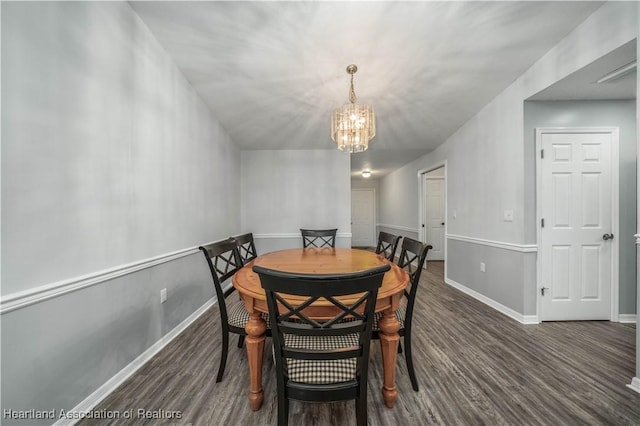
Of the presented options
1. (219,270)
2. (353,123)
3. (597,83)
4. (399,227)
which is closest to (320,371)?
(219,270)

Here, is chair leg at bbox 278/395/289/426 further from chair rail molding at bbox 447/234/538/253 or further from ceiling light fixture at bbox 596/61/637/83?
ceiling light fixture at bbox 596/61/637/83

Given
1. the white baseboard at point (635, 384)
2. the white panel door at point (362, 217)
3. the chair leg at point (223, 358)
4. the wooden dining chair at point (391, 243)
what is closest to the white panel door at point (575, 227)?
the white baseboard at point (635, 384)

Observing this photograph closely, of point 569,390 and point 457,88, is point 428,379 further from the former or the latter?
point 457,88

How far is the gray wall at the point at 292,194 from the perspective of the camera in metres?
4.16

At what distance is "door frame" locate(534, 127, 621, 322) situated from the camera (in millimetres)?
2293

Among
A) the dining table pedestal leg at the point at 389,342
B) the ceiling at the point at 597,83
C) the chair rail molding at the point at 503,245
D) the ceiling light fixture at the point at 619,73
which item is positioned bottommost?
the dining table pedestal leg at the point at 389,342

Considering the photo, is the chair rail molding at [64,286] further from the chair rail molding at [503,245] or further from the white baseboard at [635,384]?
the chair rail molding at [503,245]

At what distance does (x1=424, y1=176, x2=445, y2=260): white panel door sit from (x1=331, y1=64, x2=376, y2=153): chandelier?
3.96m

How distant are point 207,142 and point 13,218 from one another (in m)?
2.05

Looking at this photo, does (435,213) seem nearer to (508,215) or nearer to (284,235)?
(508,215)

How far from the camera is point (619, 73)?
1.80 meters

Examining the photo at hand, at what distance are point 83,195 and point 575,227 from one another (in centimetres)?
416

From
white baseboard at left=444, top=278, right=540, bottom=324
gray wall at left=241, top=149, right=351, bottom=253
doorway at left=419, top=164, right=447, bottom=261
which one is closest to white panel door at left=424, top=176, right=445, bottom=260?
doorway at left=419, top=164, right=447, bottom=261

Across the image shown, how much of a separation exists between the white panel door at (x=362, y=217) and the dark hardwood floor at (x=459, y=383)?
581 centimetres
